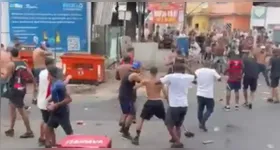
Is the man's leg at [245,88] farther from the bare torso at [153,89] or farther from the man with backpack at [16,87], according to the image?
the man with backpack at [16,87]

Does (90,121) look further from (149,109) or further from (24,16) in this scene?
(24,16)

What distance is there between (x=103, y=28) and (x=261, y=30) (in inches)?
203

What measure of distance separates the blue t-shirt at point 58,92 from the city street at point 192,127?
0.86 metres

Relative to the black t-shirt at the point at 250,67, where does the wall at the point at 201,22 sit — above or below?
above

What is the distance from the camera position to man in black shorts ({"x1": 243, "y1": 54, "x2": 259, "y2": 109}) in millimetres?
8805

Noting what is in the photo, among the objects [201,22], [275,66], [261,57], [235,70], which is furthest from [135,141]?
[201,22]

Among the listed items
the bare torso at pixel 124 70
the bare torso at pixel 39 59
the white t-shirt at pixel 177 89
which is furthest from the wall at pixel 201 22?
the white t-shirt at pixel 177 89

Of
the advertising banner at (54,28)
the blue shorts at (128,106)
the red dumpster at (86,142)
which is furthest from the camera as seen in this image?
the advertising banner at (54,28)

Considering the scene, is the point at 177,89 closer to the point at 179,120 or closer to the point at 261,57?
the point at 179,120

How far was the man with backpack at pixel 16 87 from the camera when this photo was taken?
6.03 metres

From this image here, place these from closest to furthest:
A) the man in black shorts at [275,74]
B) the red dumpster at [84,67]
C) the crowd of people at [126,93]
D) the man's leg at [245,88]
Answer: the crowd of people at [126,93], the man's leg at [245,88], the man in black shorts at [275,74], the red dumpster at [84,67]

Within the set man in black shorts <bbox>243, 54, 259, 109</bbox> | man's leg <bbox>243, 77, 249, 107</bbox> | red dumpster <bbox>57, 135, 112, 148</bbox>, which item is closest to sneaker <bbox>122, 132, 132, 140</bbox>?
red dumpster <bbox>57, 135, 112, 148</bbox>

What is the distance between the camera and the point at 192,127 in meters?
7.08

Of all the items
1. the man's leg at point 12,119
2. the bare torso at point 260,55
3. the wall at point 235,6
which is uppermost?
the wall at point 235,6
